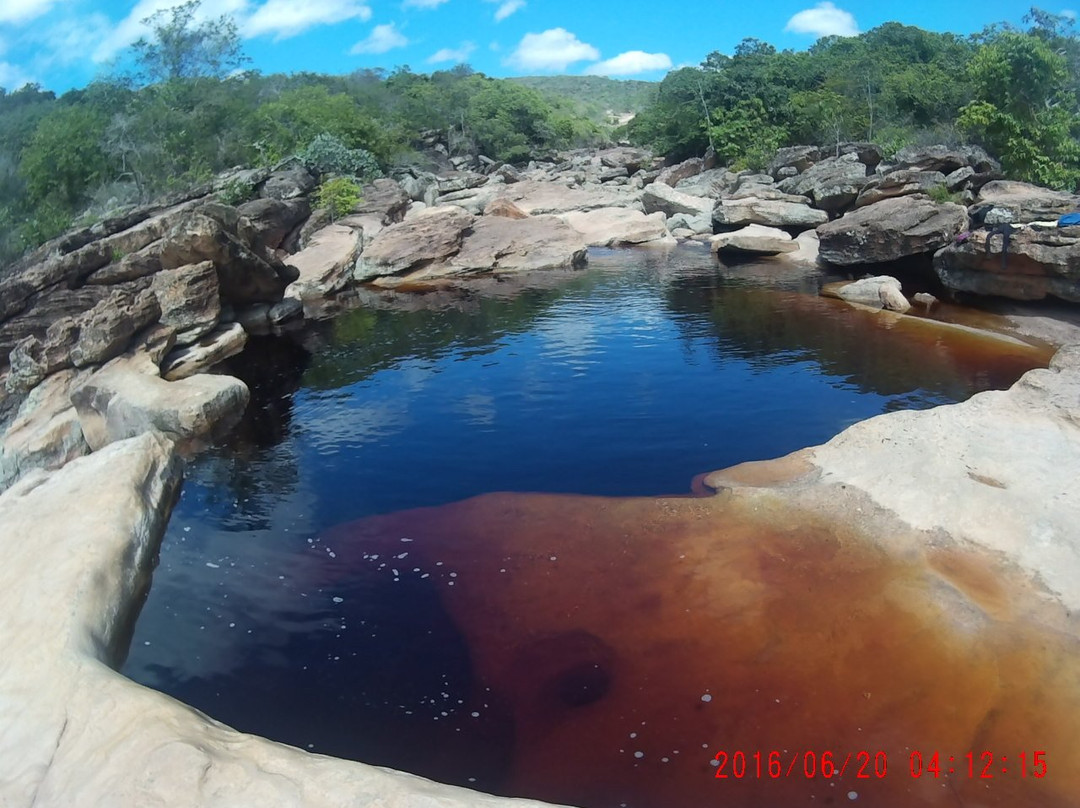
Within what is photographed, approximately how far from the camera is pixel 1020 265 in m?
21.8

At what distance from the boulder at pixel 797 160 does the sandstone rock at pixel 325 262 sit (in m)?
24.0

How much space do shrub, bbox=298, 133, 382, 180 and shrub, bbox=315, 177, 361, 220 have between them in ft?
16.6

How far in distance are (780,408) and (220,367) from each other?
14938 millimetres

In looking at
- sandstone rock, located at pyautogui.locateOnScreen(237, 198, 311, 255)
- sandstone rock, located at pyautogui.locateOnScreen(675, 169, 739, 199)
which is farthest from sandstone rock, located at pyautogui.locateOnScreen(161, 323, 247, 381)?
sandstone rock, located at pyautogui.locateOnScreen(675, 169, 739, 199)

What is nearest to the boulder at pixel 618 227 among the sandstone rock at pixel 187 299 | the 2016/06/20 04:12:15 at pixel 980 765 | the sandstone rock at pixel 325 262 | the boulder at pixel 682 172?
the sandstone rock at pixel 325 262

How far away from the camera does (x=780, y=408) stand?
1694 centimetres

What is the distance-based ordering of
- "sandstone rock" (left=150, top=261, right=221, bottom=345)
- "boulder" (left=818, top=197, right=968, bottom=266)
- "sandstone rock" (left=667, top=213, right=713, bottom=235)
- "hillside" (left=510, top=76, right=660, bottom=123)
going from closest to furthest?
"sandstone rock" (left=150, top=261, right=221, bottom=345), "boulder" (left=818, top=197, right=968, bottom=266), "sandstone rock" (left=667, top=213, right=713, bottom=235), "hillside" (left=510, top=76, right=660, bottom=123)

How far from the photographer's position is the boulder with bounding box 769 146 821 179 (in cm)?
4502

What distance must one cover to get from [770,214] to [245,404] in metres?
26.1

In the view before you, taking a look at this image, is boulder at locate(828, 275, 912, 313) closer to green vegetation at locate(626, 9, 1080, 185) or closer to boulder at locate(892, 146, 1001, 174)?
boulder at locate(892, 146, 1001, 174)

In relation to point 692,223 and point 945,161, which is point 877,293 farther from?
point 692,223

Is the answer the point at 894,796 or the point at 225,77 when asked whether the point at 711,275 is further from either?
the point at 225,77

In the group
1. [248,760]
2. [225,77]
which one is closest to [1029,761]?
[248,760]

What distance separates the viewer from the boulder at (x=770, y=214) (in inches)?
1412
